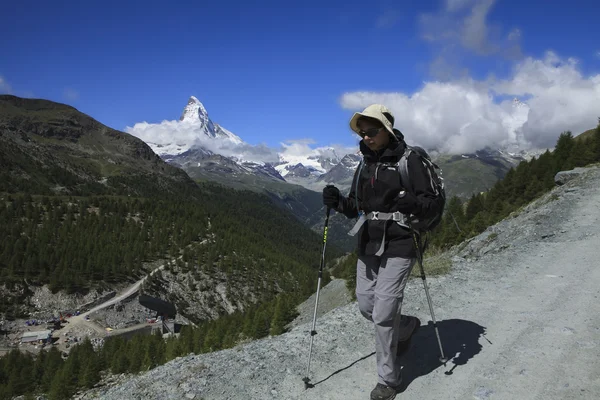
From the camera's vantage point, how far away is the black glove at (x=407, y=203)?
5559 mm

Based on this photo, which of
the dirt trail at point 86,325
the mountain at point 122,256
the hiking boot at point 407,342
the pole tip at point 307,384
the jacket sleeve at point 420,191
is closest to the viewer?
the jacket sleeve at point 420,191

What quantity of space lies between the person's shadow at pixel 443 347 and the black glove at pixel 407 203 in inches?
114

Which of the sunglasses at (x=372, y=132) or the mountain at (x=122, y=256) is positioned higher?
the sunglasses at (x=372, y=132)

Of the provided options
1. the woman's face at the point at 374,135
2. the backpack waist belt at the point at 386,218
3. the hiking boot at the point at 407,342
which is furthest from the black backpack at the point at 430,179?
the hiking boot at the point at 407,342

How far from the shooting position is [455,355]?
7016 millimetres

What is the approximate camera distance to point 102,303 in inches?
4432

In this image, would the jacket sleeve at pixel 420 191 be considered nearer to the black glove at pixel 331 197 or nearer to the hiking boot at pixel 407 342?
the black glove at pixel 331 197

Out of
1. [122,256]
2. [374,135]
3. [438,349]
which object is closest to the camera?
[374,135]

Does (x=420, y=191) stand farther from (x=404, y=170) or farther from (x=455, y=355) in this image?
(x=455, y=355)

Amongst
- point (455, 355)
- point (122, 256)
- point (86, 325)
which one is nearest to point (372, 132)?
point (455, 355)

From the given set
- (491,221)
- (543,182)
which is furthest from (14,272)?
(543,182)

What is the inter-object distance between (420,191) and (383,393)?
3130 mm

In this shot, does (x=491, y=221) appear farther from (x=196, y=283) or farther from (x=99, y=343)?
(x=196, y=283)

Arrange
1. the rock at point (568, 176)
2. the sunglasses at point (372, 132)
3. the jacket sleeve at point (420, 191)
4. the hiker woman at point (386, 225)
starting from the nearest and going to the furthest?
the jacket sleeve at point (420, 191), the hiker woman at point (386, 225), the sunglasses at point (372, 132), the rock at point (568, 176)
